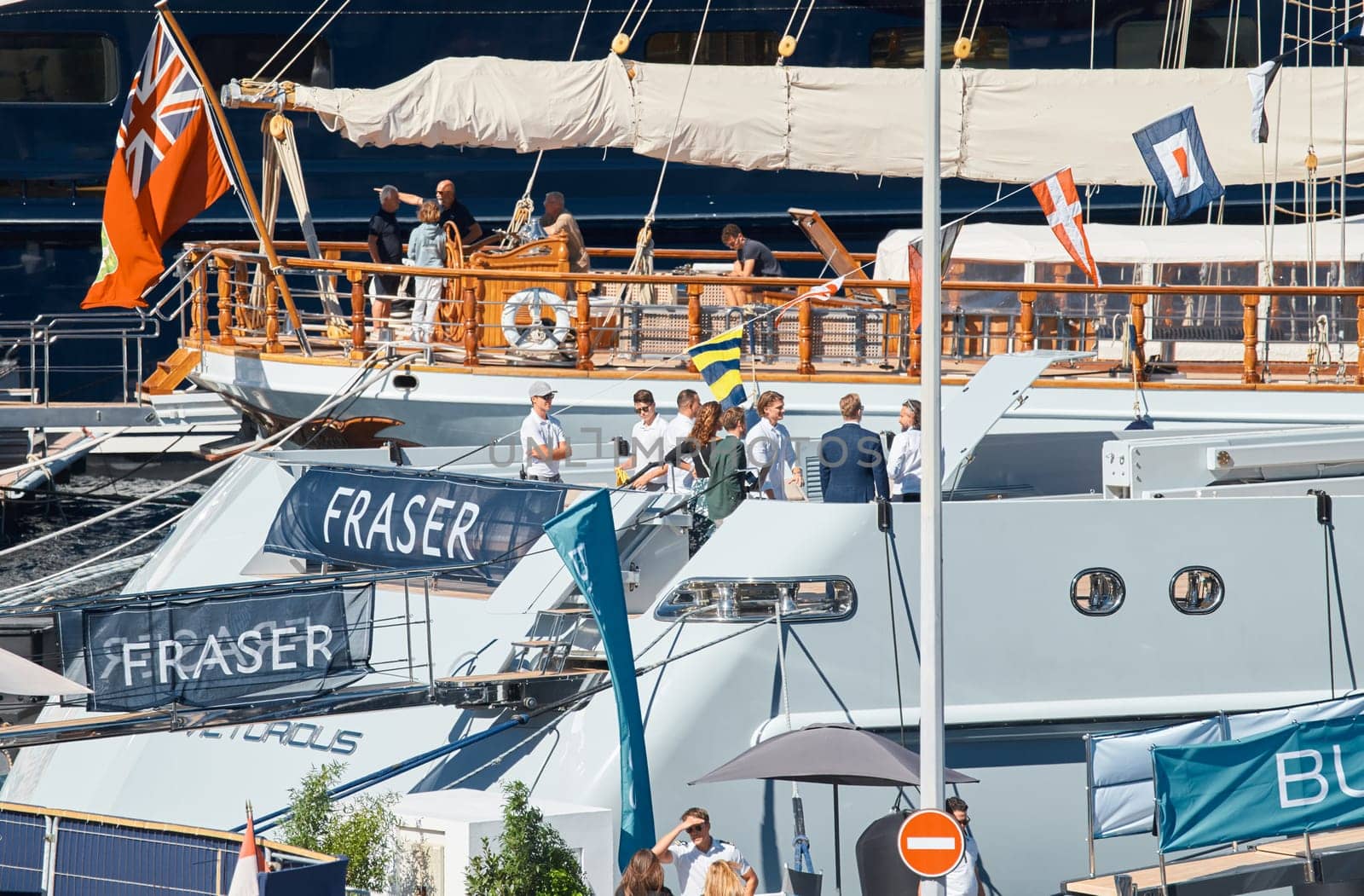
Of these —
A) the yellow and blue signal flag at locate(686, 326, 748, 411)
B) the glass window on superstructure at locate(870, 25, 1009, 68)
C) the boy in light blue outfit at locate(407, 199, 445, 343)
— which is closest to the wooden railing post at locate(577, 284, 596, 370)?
the boy in light blue outfit at locate(407, 199, 445, 343)

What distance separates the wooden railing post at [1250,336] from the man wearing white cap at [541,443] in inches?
244

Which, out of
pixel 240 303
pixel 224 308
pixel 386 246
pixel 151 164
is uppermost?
pixel 151 164

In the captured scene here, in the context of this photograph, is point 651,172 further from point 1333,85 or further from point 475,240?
point 1333,85

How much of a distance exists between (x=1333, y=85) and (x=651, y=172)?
992 cm

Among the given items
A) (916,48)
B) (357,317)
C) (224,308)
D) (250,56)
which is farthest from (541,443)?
(250,56)

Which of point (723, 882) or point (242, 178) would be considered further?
point (242, 178)

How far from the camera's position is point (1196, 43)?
2356 centimetres

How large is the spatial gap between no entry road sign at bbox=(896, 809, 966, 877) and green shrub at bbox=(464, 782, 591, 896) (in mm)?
1923

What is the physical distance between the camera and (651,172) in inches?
955

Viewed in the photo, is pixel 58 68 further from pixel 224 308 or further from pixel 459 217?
pixel 224 308

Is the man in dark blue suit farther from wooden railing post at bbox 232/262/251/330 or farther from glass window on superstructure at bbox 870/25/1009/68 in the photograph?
glass window on superstructure at bbox 870/25/1009/68

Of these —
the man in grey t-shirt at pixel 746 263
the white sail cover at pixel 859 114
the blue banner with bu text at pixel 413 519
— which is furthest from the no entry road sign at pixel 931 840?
the white sail cover at pixel 859 114

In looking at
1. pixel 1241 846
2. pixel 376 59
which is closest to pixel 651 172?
pixel 376 59

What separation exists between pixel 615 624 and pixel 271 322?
7.85 metres
